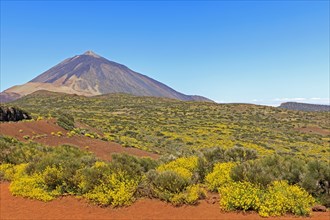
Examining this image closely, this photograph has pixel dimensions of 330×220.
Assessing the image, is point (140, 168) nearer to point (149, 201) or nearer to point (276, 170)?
point (149, 201)

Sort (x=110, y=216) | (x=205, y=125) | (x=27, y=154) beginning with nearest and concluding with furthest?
(x=110, y=216)
(x=27, y=154)
(x=205, y=125)

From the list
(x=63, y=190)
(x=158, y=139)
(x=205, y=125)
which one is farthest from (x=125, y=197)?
(x=205, y=125)

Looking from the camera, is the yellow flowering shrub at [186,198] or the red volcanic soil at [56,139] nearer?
the yellow flowering shrub at [186,198]

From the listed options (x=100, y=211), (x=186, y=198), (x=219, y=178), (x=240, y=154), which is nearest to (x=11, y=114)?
(x=240, y=154)

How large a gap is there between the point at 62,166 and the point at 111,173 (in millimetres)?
2123

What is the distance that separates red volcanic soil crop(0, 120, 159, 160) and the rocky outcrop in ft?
16.8

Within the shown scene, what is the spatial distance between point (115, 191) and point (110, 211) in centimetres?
60

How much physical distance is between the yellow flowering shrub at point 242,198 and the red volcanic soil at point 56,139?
17.3m

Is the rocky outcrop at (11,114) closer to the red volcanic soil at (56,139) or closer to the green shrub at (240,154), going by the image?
the red volcanic soil at (56,139)

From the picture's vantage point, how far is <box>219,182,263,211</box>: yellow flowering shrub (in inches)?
316

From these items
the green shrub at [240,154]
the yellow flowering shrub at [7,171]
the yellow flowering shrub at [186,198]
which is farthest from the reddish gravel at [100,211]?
the green shrub at [240,154]

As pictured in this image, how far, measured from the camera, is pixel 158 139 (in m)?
40.5

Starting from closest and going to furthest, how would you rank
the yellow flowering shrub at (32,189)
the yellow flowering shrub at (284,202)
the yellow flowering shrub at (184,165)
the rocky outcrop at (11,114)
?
the yellow flowering shrub at (284,202) < the yellow flowering shrub at (32,189) < the yellow flowering shrub at (184,165) < the rocky outcrop at (11,114)

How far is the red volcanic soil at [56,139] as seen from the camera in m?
26.1
